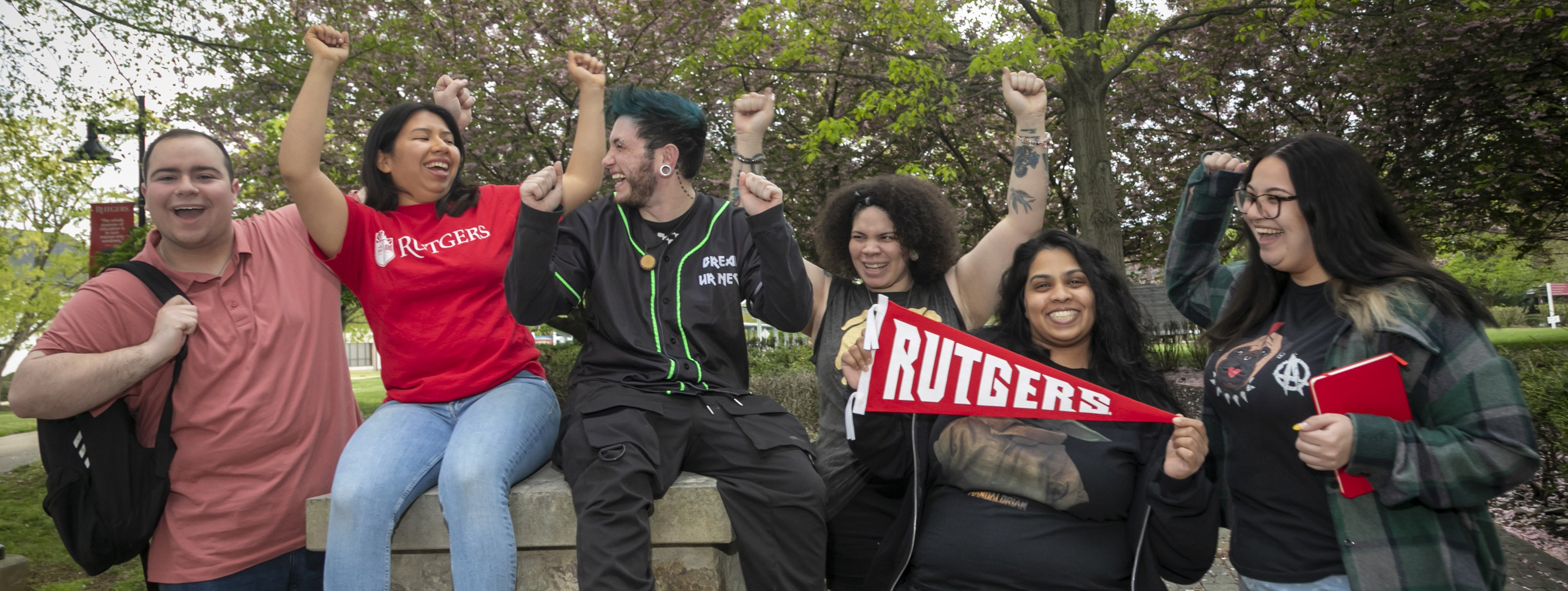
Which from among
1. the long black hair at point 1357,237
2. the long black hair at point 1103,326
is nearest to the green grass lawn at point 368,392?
the long black hair at point 1103,326

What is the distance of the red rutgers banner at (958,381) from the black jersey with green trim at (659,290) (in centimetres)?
37

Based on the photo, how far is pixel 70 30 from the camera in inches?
390

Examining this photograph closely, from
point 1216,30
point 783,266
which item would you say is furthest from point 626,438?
point 1216,30

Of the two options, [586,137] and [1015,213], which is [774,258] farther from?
[1015,213]

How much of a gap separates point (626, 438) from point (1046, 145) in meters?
2.15

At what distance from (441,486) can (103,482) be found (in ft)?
3.50

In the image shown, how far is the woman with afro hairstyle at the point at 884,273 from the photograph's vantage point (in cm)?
340

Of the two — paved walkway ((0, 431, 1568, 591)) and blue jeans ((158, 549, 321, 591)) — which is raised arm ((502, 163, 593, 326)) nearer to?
blue jeans ((158, 549, 321, 591))

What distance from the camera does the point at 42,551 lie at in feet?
24.5

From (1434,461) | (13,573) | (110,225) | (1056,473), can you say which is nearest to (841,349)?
(1056,473)

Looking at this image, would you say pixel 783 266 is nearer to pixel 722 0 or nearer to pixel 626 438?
pixel 626 438

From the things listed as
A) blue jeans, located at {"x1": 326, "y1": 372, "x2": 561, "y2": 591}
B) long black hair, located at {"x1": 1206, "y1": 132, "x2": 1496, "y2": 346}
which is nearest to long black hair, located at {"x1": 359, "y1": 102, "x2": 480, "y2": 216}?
blue jeans, located at {"x1": 326, "y1": 372, "x2": 561, "y2": 591}

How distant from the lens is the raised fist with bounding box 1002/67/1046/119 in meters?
3.71

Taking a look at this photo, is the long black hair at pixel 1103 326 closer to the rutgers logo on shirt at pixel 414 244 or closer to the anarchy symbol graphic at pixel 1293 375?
the anarchy symbol graphic at pixel 1293 375
